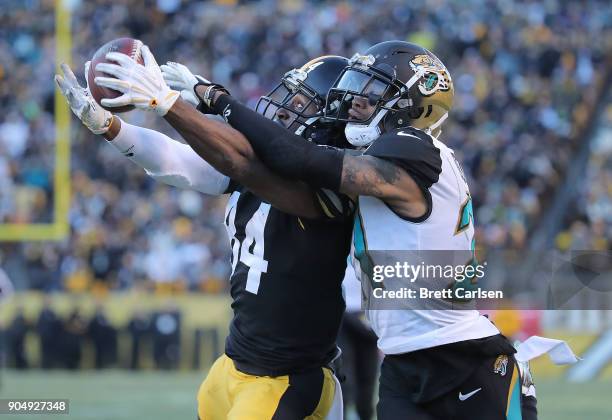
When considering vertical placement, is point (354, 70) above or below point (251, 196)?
above

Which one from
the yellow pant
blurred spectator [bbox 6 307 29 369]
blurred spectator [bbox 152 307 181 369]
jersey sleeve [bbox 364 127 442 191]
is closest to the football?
jersey sleeve [bbox 364 127 442 191]

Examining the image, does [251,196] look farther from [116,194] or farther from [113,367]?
[116,194]

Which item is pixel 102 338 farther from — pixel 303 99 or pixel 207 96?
pixel 207 96

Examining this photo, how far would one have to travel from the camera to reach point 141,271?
13.4 metres

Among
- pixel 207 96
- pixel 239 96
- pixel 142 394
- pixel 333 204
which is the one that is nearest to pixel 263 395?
pixel 333 204

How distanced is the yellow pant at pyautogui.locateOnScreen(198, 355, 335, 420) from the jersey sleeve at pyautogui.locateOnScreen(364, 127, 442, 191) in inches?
35.1

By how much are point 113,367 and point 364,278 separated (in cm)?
945

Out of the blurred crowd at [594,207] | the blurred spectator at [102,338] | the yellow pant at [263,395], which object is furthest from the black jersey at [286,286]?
the blurred crowd at [594,207]

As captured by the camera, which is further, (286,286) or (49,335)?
(49,335)

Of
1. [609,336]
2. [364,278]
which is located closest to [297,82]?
[364,278]

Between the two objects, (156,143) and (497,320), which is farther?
(497,320)

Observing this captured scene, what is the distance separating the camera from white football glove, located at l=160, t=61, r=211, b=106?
3693 millimetres

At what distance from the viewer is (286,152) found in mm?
3520

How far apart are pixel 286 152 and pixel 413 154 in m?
0.41
